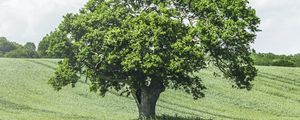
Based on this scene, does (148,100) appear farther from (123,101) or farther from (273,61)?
(273,61)

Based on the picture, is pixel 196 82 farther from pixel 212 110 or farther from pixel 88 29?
pixel 212 110

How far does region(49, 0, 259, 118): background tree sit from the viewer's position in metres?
35.8

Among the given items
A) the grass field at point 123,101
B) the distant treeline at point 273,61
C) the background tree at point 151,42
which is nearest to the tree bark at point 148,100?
the background tree at point 151,42

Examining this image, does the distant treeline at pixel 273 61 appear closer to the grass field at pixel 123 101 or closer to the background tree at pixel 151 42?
the grass field at pixel 123 101

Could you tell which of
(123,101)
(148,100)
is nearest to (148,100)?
(148,100)

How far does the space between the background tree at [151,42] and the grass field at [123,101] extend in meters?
6.65

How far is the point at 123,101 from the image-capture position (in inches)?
2404

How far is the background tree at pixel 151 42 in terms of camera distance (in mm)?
35781

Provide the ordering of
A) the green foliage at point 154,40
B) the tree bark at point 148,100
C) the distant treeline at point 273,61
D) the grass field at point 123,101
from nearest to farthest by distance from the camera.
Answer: the green foliage at point 154,40 < the tree bark at point 148,100 < the grass field at point 123,101 < the distant treeline at point 273,61

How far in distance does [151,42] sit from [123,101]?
26.4 m

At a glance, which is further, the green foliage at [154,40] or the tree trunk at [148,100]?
the tree trunk at [148,100]

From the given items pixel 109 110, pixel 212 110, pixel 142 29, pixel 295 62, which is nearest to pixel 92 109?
pixel 109 110

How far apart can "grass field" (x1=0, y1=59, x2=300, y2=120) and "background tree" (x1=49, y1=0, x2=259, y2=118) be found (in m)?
6.65

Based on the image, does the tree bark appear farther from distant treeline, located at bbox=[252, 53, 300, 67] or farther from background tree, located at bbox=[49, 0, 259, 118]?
distant treeline, located at bbox=[252, 53, 300, 67]
